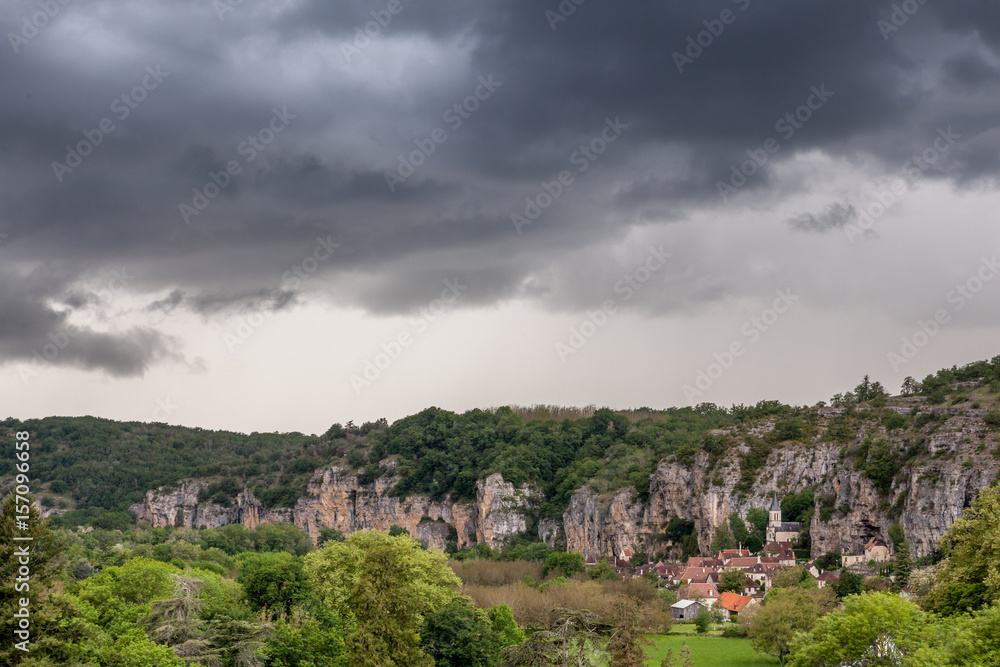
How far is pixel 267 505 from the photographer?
617 ft

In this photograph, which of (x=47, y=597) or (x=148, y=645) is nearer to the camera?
(x=47, y=597)

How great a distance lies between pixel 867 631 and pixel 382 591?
18.5m

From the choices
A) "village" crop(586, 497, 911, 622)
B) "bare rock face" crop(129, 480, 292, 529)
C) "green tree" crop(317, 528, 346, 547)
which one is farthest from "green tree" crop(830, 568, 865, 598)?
"bare rock face" crop(129, 480, 292, 529)

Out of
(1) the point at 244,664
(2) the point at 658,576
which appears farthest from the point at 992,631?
(2) the point at 658,576

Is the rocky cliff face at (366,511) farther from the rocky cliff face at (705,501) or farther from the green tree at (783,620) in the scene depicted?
the green tree at (783,620)

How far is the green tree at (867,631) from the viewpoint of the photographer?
3343 cm

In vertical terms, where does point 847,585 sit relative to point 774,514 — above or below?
below

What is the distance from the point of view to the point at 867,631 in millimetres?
33719

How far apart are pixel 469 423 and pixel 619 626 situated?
520 feet

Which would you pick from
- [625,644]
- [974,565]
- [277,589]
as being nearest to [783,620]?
[974,565]

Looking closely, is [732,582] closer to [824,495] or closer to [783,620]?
[824,495]

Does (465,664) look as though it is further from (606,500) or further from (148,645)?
(606,500)

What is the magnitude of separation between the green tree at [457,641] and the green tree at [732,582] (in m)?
54.4

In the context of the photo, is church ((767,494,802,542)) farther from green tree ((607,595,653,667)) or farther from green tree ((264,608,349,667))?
green tree ((607,595,653,667))
